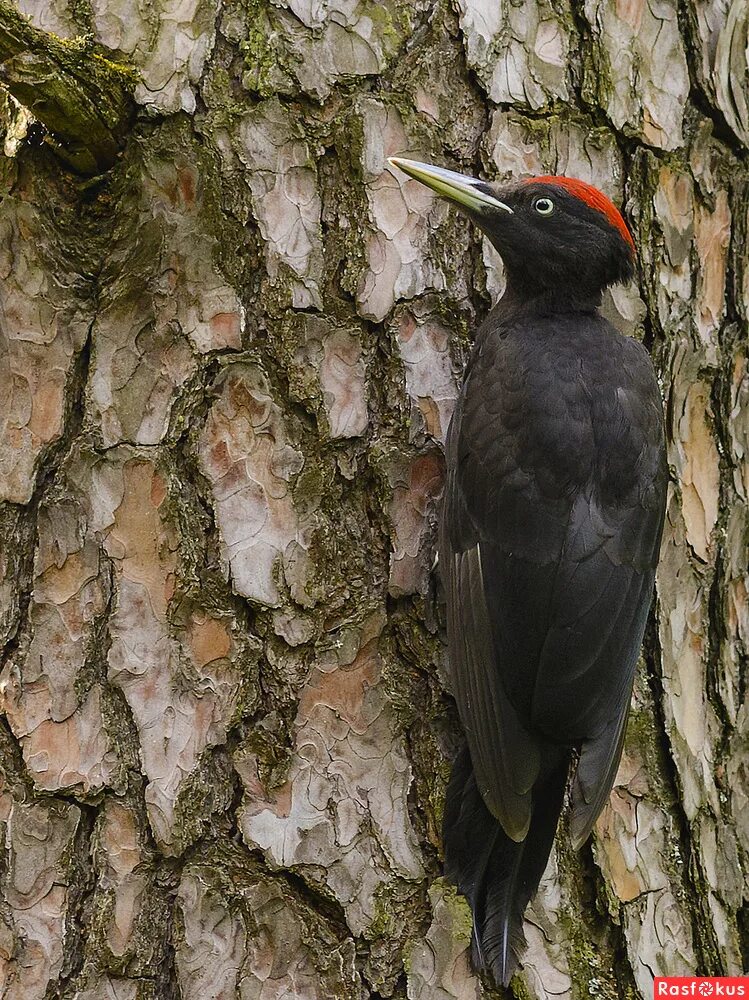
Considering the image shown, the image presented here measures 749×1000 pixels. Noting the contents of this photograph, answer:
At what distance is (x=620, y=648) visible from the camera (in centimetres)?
240

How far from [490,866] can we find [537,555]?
0.67m

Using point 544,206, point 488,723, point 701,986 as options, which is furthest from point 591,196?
point 701,986

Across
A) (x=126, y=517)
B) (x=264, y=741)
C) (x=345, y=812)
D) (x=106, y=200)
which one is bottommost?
(x=345, y=812)

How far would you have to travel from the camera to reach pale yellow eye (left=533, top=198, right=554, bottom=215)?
262 cm

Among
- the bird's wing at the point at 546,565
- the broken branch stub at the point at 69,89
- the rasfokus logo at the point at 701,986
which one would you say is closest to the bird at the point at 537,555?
the bird's wing at the point at 546,565

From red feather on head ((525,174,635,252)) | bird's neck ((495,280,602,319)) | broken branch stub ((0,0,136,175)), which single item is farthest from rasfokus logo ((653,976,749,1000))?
broken branch stub ((0,0,136,175))

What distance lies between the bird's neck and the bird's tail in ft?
3.61

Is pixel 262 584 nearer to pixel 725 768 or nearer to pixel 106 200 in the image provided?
pixel 106 200

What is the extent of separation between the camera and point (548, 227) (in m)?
2.71

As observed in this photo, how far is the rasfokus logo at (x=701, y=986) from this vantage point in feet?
8.13

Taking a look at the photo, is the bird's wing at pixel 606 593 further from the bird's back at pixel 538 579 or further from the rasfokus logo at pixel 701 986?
the rasfokus logo at pixel 701 986

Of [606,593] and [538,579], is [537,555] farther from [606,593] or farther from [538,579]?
[606,593]


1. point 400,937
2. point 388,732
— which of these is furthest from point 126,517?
point 400,937

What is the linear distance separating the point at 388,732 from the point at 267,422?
687 mm
